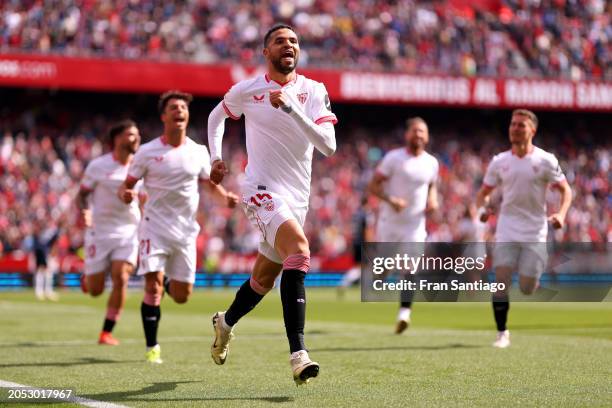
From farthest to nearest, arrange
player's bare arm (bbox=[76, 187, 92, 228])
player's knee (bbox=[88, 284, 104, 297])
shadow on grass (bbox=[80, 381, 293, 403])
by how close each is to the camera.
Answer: player's knee (bbox=[88, 284, 104, 297])
player's bare arm (bbox=[76, 187, 92, 228])
shadow on grass (bbox=[80, 381, 293, 403])

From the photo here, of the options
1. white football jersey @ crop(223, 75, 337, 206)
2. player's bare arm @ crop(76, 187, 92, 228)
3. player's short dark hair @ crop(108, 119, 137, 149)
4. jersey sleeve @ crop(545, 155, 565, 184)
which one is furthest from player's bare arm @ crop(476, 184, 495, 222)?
white football jersey @ crop(223, 75, 337, 206)

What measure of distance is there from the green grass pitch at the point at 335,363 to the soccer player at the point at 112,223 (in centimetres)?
72

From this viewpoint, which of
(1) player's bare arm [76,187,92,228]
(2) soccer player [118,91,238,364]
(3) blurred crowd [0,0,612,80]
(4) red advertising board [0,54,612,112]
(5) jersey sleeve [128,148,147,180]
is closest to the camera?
(2) soccer player [118,91,238,364]

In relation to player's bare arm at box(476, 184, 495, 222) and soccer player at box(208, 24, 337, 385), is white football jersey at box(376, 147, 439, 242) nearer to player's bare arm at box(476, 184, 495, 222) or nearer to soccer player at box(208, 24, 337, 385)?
player's bare arm at box(476, 184, 495, 222)

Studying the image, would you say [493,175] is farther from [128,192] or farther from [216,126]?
[216,126]

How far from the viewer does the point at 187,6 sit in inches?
1462

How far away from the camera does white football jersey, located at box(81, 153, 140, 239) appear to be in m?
12.5

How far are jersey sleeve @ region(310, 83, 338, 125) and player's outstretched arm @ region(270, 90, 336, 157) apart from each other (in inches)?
6.4

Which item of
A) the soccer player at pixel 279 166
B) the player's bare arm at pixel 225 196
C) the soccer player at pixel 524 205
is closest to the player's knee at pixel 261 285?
the soccer player at pixel 279 166

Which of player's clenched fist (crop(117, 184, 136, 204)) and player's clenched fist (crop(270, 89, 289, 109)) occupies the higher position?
player's clenched fist (crop(270, 89, 289, 109))

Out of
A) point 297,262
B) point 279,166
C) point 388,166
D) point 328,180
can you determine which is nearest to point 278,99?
point 279,166

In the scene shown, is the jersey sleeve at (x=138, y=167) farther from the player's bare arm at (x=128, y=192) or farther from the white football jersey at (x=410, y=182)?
the white football jersey at (x=410, y=182)

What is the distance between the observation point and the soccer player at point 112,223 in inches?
487

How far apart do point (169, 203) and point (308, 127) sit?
145 inches
